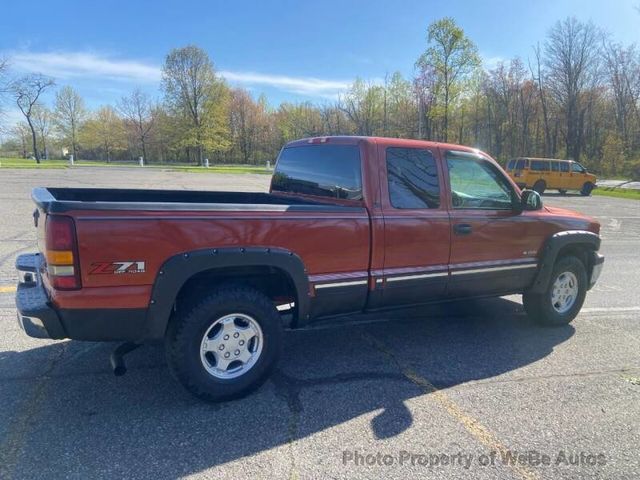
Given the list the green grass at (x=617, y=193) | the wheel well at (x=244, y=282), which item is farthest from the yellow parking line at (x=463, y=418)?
the green grass at (x=617, y=193)

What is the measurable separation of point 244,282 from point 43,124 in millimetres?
78353

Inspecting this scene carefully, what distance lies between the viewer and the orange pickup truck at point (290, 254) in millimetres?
A: 2770

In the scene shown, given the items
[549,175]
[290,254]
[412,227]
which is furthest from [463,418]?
[549,175]

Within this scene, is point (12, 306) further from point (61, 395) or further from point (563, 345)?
point (563, 345)

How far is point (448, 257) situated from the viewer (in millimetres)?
4043

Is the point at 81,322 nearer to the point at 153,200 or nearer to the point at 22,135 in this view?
the point at 153,200

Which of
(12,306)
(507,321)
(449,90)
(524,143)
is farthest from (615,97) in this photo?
(12,306)

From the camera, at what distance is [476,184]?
429 centimetres

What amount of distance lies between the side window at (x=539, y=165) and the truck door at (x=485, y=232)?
2347 cm

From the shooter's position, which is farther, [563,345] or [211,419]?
[563,345]

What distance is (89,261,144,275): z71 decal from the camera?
2.71 meters

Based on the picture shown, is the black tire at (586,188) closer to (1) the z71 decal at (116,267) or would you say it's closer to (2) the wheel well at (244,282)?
(2) the wheel well at (244,282)

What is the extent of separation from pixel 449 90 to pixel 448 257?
38.0 meters

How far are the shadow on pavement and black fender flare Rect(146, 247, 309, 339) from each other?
634mm
